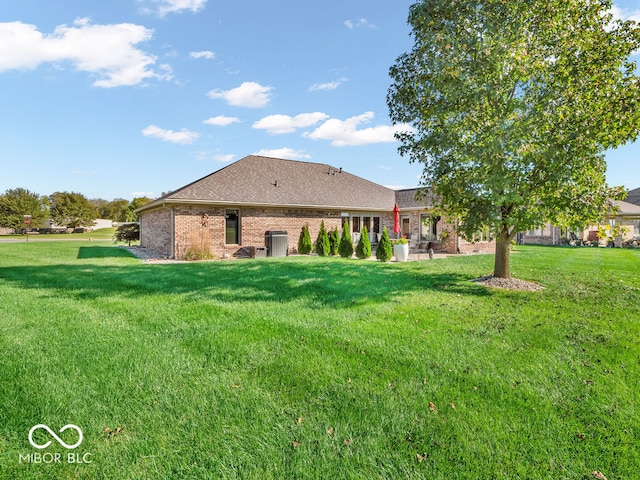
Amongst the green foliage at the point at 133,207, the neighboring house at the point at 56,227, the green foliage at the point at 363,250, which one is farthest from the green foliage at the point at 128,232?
the neighboring house at the point at 56,227

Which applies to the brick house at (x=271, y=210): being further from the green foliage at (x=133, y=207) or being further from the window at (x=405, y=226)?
the green foliage at (x=133, y=207)

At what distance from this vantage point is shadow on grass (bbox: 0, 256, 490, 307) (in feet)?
24.5

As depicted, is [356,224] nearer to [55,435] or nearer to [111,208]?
[55,435]

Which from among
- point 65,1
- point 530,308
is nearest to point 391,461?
point 530,308

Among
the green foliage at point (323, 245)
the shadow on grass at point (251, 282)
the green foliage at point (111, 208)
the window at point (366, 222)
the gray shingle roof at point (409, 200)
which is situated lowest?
the shadow on grass at point (251, 282)

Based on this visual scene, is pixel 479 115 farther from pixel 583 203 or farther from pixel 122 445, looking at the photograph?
pixel 122 445

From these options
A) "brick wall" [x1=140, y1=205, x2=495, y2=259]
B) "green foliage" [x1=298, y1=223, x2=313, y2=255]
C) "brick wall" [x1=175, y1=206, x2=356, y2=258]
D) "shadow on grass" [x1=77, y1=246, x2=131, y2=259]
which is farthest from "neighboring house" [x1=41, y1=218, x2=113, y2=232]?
"green foliage" [x1=298, y1=223, x2=313, y2=255]

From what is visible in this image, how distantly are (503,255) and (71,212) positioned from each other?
205ft

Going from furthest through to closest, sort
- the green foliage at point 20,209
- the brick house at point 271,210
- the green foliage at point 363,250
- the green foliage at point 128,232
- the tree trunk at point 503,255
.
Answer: the green foliage at point 20,209 → the green foliage at point 128,232 → the green foliage at point 363,250 → the brick house at point 271,210 → the tree trunk at point 503,255

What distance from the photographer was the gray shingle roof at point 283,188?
16.4 meters

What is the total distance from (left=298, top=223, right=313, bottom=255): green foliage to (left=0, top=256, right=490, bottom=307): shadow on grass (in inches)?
214

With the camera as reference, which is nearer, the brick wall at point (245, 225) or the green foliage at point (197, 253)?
the green foliage at point (197, 253)

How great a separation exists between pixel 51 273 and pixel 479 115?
1303cm

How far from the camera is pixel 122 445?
2.50 m
